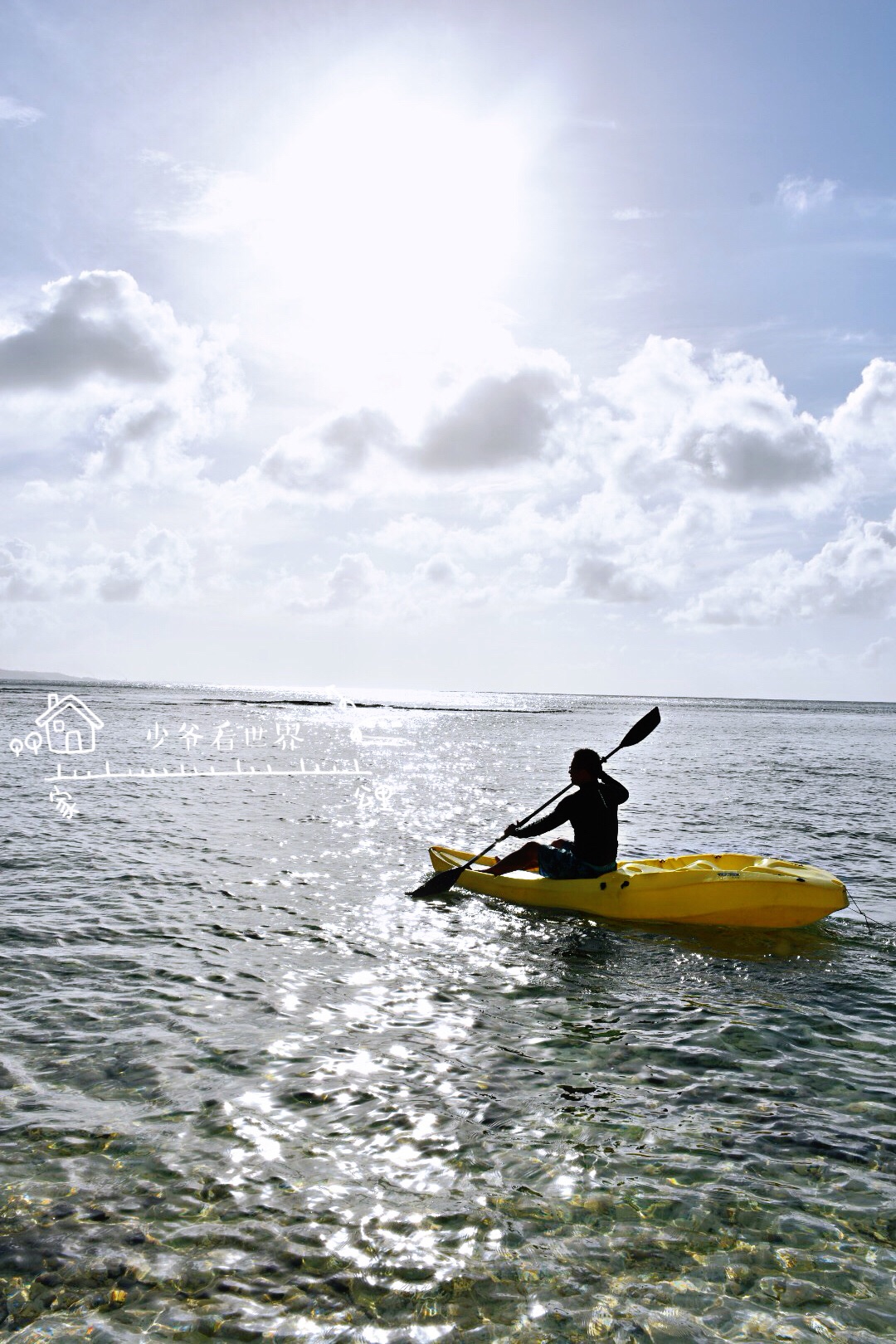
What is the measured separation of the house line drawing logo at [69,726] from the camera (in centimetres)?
3797

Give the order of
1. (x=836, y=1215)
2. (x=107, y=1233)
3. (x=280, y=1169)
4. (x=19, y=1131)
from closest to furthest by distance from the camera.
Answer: (x=107, y=1233), (x=836, y=1215), (x=280, y=1169), (x=19, y=1131)

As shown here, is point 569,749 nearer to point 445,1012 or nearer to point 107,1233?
point 445,1012

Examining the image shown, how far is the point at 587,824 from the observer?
12.2 metres

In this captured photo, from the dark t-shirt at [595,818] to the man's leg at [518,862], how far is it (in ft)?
3.17

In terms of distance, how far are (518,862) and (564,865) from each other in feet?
3.41

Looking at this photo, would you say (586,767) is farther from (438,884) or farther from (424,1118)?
(424,1118)

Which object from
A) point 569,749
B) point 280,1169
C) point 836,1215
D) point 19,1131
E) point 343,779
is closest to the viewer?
point 836,1215

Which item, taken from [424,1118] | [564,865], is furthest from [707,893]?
[424,1118]

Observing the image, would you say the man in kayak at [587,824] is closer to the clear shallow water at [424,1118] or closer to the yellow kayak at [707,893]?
the yellow kayak at [707,893]

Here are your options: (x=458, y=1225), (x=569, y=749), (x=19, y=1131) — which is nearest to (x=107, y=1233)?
(x=19, y=1131)

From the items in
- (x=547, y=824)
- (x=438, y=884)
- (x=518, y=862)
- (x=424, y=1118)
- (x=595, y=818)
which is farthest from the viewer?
(x=518, y=862)

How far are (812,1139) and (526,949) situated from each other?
16.4 feet

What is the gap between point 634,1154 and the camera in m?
5.61

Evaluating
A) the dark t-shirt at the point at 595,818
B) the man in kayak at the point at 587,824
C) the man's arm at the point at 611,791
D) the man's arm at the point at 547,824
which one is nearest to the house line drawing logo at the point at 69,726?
the man's arm at the point at 547,824
